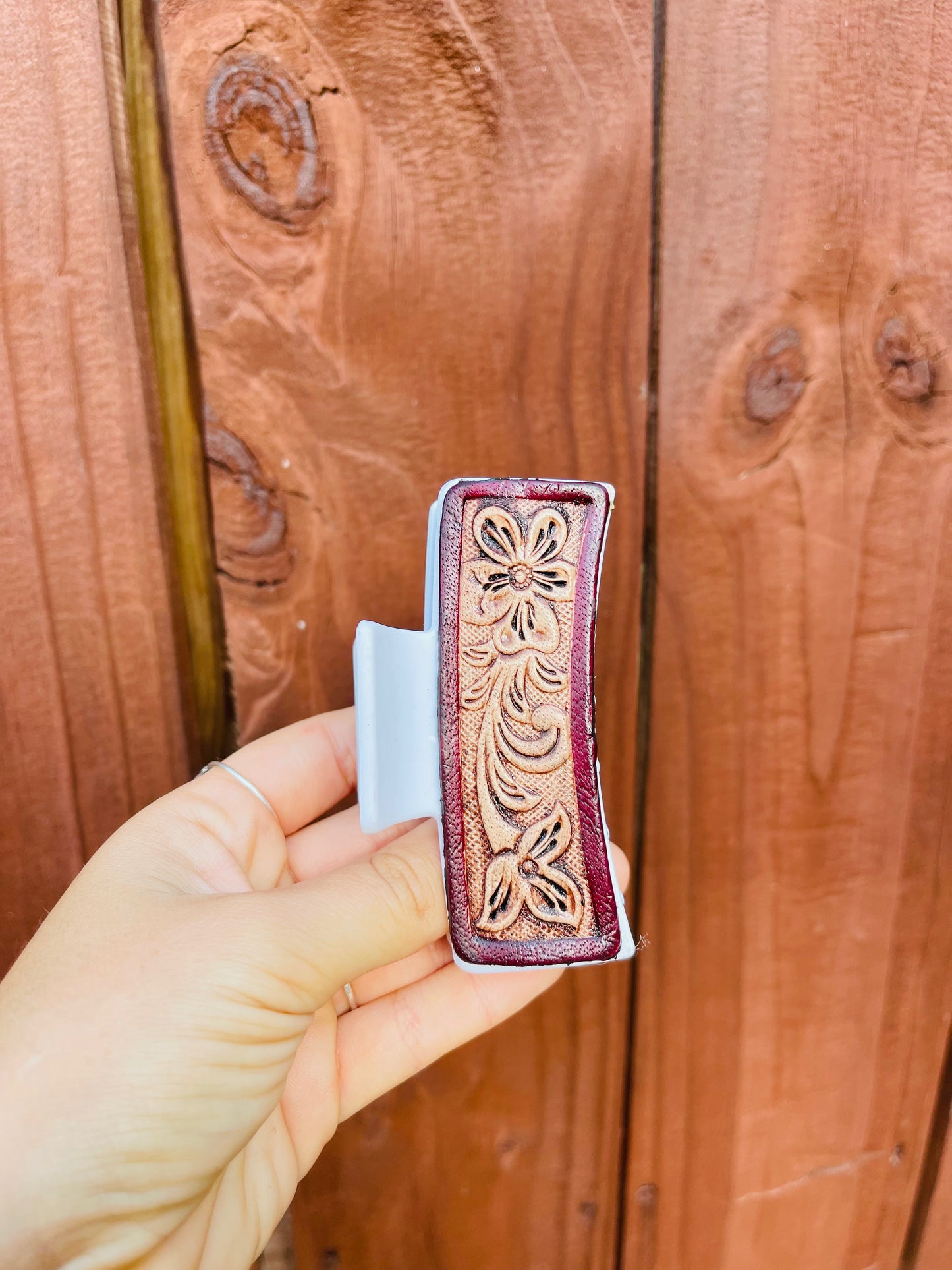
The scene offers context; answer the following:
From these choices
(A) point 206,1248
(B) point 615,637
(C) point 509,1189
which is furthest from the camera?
(C) point 509,1189

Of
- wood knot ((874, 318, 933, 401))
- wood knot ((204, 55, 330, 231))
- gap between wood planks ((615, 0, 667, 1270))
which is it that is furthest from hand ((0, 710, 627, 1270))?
wood knot ((874, 318, 933, 401))

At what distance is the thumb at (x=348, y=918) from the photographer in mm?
555

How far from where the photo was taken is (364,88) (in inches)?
26.5

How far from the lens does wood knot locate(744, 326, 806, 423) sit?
74 cm

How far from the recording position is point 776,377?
744mm

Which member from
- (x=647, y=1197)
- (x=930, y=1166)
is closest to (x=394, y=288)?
(x=647, y=1197)

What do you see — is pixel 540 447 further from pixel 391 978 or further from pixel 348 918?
pixel 391 978

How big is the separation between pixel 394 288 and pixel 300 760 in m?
0.47

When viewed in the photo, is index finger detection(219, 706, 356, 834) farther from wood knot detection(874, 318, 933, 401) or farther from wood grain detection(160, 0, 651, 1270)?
wood knot detection(874, 318, 933, 401)

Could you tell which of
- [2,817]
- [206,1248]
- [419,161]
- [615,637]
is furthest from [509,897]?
[419,161]

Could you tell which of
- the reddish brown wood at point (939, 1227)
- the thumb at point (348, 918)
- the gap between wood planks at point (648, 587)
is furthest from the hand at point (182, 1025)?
the reddish brown wood at point (939, 1227)

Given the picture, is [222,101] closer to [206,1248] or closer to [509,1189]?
[206,1248]

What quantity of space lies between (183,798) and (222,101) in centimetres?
63

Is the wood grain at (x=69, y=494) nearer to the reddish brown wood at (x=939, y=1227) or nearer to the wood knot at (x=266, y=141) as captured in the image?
the wood knot at (x=266, y=141)
